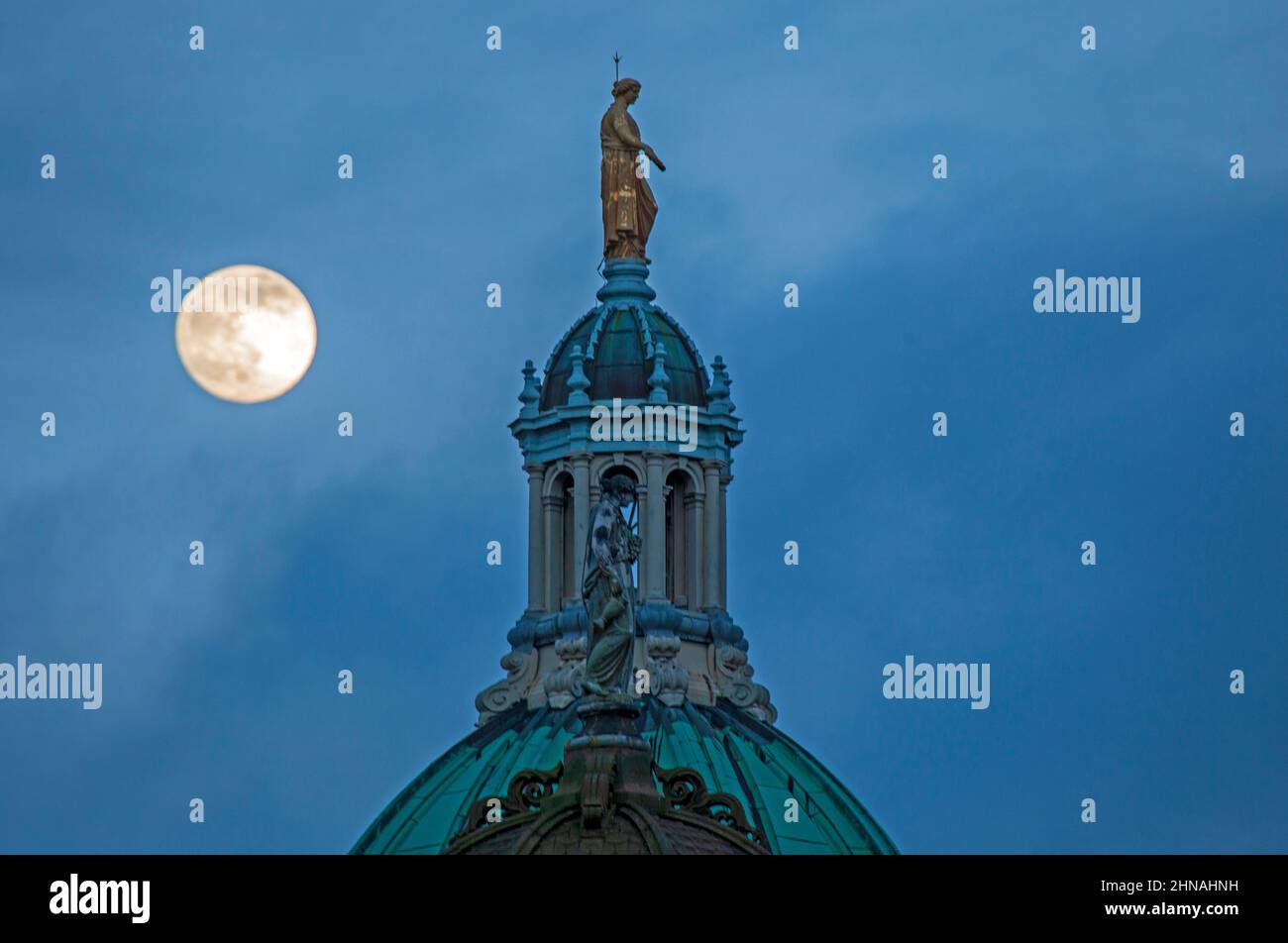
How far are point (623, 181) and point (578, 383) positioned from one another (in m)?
5.50

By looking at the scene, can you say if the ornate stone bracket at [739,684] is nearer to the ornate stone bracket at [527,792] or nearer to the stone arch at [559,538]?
the stone arch at [559,538]

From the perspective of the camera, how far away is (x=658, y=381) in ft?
400

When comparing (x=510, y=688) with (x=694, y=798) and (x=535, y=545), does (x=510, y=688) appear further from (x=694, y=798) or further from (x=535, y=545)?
(x=694, y=798)

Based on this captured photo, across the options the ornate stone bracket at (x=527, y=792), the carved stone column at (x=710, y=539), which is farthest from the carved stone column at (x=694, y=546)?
the ornate stone bracket at (x=527, y=792)

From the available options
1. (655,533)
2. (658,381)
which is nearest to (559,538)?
(655,533)

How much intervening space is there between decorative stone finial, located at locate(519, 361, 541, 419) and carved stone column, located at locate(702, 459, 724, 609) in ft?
13.0
